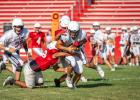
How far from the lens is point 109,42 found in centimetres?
2522

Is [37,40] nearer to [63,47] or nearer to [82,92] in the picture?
[63,47]

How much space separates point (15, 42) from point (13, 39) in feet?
0.40

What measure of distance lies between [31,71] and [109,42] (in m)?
12.5

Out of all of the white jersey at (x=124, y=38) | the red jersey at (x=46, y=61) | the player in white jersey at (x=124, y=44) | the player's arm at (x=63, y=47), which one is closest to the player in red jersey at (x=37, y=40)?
the player in white jersey at (x=124, y=44)

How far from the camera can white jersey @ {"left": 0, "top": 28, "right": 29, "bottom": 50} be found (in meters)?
13.8

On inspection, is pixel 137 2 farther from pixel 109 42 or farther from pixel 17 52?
pixel 17 52

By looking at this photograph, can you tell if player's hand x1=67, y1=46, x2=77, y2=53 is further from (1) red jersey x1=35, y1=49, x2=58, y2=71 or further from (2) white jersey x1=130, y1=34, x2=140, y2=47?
(2) white jersey x1=130, y1=34, x2=140, y2=47

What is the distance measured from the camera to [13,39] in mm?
13844

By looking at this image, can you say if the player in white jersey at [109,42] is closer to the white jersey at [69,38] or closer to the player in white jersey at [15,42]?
the player in white jersey at [15,42]

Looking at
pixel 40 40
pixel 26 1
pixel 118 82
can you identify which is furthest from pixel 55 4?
pixel 118 82

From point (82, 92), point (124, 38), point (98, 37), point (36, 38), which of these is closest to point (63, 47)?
point (82, 92)

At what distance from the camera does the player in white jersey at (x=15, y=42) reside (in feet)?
44.5

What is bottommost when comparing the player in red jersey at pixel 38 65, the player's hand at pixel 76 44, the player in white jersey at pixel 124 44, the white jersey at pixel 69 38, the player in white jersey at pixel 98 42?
the player in white jersey at pixel 124 44

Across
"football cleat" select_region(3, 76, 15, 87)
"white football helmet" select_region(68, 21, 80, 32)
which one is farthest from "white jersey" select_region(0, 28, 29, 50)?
"white football helmet" select_region(68, 21, 80, 32)
